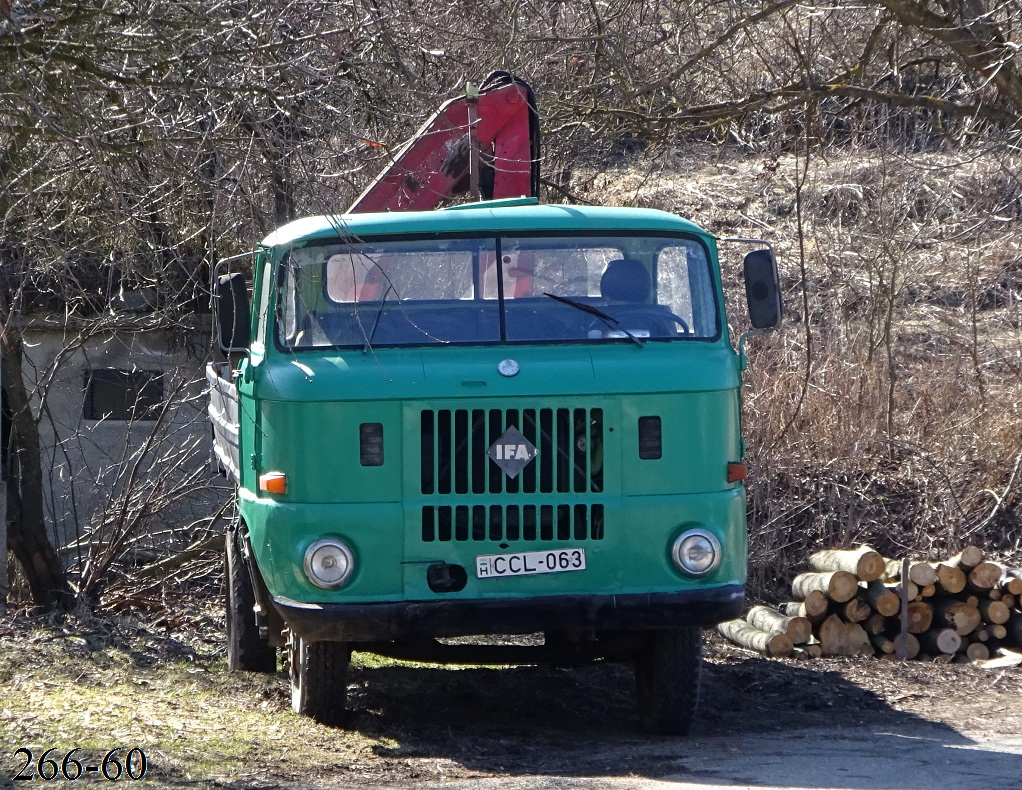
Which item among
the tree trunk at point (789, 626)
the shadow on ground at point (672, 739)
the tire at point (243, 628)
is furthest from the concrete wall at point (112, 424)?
the tree trunk at point (789, 626)

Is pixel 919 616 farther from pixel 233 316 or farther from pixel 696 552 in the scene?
pixel 233 316

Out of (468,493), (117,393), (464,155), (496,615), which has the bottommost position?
(496,615)

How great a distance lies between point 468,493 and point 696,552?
1.02 meters

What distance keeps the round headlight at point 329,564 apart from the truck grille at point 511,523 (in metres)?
0.34

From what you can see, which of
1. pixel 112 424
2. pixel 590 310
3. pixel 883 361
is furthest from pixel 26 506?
pixel 883 361

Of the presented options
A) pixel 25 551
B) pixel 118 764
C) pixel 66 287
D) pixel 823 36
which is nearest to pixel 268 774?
pixel 118 764

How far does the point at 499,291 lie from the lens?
557 centimetres

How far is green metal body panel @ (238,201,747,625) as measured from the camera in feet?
16.8

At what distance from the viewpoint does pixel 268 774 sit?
4965mm

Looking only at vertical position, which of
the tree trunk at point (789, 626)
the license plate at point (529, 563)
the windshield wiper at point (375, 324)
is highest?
the windshield wiper at point (375, 324)

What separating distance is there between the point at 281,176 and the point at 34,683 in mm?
3051

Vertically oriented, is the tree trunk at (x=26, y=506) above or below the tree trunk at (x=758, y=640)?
above

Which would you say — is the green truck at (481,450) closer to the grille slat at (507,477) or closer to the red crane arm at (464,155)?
the grille slat at (507,477)

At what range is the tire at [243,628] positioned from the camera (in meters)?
6.70
